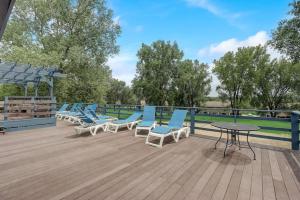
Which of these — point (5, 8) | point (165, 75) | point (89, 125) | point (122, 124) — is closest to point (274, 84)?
point (165, 75)

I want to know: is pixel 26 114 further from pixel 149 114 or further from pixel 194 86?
pixel 194 86

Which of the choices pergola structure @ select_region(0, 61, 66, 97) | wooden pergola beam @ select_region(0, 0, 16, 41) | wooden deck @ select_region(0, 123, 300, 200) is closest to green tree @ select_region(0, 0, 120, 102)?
pergola structure @ select_region(0, 61, 66, 97)

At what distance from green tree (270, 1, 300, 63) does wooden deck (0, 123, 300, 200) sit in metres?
7.03

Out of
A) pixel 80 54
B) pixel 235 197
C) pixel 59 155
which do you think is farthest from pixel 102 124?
pixel 80 54

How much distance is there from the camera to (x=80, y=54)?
14.4 m

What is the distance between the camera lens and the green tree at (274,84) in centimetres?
2417

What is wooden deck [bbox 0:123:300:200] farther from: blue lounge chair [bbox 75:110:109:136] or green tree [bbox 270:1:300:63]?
green tree [bbox 270:1:300:63]

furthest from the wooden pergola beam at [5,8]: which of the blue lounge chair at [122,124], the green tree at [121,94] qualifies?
the green tree at [121,94]

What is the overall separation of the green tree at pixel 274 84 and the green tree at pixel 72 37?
814 inches

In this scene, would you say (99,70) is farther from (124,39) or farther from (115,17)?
(115,17)

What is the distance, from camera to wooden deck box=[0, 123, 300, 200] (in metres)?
2.55

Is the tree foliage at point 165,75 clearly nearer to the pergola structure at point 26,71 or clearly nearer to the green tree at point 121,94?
the pergola structure at point 26,71

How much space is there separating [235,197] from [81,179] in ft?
7.76

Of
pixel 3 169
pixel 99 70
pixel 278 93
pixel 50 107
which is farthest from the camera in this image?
pixel 278 93
